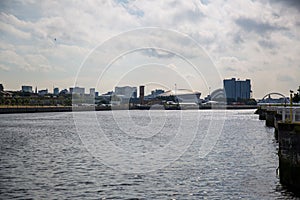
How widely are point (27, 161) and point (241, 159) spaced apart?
67.5 ft

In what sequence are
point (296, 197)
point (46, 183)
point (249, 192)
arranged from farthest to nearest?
1. point (46, 183)
2. point (249, 192)
3. point (296, 197)

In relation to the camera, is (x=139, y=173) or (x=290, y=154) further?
(x=139, y=173)

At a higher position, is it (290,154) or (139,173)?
(290,154)

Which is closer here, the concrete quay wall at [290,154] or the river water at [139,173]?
the concrete quay wall at [290,154]

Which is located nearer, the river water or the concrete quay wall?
the concrete quay wall

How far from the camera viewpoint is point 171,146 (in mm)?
53188

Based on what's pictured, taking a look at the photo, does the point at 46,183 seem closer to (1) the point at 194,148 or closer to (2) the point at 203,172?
(2) the point at 203,172

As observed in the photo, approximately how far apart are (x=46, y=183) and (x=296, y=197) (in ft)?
53.8

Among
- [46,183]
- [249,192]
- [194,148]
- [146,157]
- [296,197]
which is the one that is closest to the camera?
[296,197]

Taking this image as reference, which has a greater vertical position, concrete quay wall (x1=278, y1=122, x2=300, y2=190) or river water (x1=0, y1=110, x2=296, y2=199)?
concrete quay wall (x1=278, y1=122, x2=300, y2=190)

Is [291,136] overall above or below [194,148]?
above

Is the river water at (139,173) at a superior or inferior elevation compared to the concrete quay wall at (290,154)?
inferior

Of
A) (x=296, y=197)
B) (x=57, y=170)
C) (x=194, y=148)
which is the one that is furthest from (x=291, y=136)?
Answer: (x=194, y=148)

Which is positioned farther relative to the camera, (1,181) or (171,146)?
(171,146)
